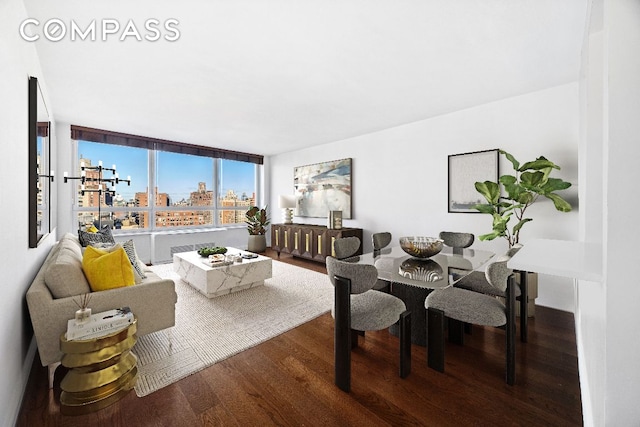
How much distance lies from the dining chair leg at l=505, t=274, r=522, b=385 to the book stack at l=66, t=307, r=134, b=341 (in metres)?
2.58

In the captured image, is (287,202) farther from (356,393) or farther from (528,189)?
(356,393)

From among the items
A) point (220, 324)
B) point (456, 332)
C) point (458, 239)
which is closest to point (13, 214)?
point (220, 324)

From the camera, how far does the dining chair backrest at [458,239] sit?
3.19m

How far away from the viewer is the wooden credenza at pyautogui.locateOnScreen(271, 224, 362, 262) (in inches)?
194

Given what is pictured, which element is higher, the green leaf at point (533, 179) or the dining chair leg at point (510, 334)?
the green leaf at point (533, 179)

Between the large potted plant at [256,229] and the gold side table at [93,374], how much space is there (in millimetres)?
4641

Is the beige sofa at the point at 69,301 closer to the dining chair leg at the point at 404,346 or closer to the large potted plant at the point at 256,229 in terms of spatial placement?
the dining chair leg at the point at 404,346

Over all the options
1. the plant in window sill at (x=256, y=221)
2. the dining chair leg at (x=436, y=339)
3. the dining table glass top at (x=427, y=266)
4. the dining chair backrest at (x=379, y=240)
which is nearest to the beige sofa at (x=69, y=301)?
the dining table glass top at (x=427, y=266)

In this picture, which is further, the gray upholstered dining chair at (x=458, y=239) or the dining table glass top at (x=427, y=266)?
the gray upholstered dining chair at (x=458, y=239)

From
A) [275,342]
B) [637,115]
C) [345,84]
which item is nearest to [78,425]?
[275,342]

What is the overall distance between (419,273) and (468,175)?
7.40ft

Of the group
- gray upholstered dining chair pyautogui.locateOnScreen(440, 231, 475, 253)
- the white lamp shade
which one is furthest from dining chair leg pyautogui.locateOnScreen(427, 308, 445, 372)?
the white lamp shade

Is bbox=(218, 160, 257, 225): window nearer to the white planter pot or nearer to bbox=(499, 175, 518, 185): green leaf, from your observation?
the white planter pot

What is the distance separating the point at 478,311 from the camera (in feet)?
6.16
